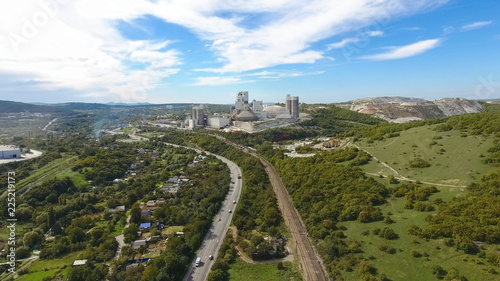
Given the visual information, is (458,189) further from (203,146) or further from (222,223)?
(203,146)

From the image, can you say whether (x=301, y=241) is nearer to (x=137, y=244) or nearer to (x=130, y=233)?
(x=137, y=244)

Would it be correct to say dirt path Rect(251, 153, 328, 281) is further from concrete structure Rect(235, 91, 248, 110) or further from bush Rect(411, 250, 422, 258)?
concrete structure Rect(235, 91, 248, 110)

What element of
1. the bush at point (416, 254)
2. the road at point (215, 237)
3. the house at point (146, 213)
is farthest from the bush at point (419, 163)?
the house at point (146, 213)

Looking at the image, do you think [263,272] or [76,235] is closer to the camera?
[263,272]

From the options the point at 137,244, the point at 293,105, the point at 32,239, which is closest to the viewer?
the point at 137,244

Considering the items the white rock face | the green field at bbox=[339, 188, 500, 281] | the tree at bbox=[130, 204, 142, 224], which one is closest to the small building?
the tree at bbox=[130, 204, 142, 224]

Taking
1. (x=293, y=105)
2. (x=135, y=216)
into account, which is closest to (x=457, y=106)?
(x=293, y=105)

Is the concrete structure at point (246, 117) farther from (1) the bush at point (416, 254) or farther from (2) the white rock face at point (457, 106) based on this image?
(2) the white rock face at point (457, 106)
